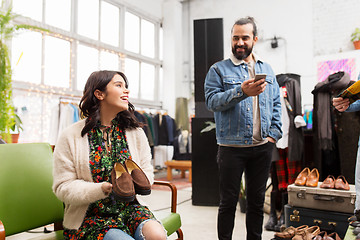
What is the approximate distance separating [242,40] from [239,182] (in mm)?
846

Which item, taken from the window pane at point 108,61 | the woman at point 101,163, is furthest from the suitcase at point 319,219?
the window pane at point 108,61

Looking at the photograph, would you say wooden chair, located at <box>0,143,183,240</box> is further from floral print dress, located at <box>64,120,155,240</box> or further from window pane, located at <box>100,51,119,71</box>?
window pane, located at <box>100,51,119,71</box>

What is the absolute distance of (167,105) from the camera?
819cm

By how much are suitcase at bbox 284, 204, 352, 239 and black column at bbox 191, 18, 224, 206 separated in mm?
1651

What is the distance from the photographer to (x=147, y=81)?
8.18 m

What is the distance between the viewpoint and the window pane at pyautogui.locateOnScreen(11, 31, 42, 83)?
16.4 feet

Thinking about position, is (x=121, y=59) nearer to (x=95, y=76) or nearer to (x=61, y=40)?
(x=61, y=40)

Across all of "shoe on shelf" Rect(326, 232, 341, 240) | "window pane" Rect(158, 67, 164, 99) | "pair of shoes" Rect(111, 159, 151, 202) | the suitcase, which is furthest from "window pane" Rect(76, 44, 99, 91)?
"shoe on shelf" Rect(326, 232, 341, 240)

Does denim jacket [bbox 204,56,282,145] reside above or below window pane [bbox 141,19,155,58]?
below

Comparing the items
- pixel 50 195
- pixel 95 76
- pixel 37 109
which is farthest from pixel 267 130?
pixel 37 109

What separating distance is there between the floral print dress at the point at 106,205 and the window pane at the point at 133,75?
6.06 meters

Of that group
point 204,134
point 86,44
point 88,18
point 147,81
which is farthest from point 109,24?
point 204,134

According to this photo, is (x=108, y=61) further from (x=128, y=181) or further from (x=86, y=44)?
(x=128, y=181)

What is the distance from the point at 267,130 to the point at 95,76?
105 centimetres
